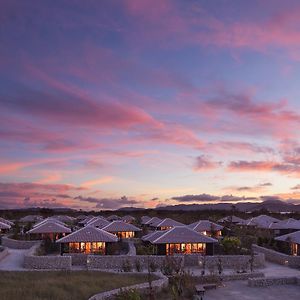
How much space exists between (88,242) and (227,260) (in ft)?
38.7

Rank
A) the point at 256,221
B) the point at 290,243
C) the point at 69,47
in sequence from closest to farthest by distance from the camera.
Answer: the point at 69,47
the point at 290,243
the point at 256,221

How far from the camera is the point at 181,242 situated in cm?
3862

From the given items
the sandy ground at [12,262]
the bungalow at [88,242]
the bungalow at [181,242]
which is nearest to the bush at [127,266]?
the bungalow at [181,242]

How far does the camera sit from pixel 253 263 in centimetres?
3547

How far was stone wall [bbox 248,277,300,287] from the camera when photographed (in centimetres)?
2883

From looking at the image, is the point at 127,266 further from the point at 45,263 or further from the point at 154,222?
the point at 154,222

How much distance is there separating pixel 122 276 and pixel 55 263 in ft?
22.0

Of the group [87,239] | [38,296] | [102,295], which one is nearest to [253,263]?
[87,239]

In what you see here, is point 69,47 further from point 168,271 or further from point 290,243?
point 290,243

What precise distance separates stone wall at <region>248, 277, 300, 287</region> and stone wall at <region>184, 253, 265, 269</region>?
576 centimetres

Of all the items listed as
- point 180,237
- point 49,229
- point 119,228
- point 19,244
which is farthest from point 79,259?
point 119,228

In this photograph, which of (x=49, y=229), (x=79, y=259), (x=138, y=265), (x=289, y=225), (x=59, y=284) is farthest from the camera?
(x=289, y=225)

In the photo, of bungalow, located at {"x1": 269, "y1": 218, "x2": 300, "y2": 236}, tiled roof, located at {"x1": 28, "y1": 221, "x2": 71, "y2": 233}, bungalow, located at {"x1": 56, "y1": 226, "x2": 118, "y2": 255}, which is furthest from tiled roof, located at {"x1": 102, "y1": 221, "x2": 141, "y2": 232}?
bungalow, located at {"x1": 269, "y1": 218, "x2": 300, "y2": 236}

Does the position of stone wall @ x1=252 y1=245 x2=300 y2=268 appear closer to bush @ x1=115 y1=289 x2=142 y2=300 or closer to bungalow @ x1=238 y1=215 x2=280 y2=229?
bungalow @ x1=238 y1=215 x2=280 y2=229
